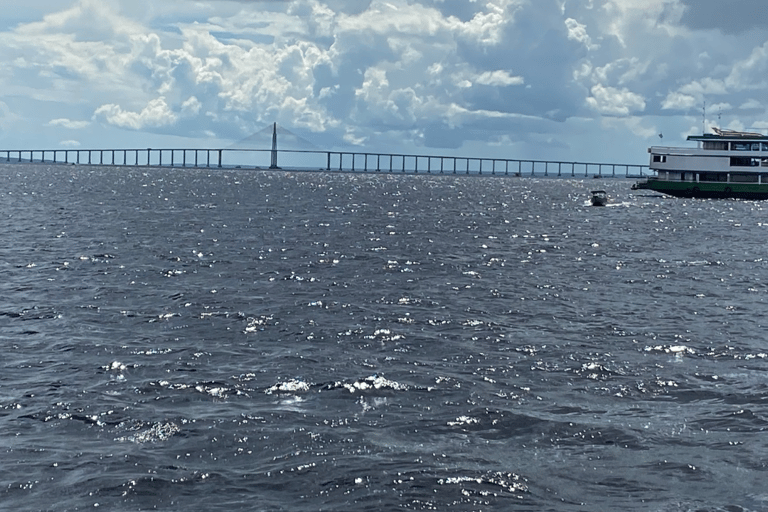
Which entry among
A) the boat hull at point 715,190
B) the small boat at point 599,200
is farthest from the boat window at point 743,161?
the small boat at point 599,200

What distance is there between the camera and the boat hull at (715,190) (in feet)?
A: 464

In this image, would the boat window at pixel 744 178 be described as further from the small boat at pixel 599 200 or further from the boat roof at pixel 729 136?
the small boat at pixel 599 200

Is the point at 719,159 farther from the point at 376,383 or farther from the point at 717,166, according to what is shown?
the point at 376,383

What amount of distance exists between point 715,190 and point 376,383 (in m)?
127

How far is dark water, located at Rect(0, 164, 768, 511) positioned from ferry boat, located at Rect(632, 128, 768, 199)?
88.7 meters

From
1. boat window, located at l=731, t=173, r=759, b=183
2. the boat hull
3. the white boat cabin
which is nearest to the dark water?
the white boat cabin

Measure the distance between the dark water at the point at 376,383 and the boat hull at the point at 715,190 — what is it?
91.6 m

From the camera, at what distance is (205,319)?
35.4 metres

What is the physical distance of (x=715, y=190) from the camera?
142375mm

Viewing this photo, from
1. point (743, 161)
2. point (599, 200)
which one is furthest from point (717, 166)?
point (599, 200)

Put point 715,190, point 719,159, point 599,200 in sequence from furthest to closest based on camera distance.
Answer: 1. point 599,200
2. point 715,190
3. point 719,159

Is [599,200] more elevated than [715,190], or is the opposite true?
[715,190]

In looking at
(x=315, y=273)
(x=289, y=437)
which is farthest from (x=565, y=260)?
(x=289, y=437)

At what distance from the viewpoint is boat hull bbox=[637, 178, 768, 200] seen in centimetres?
14138
